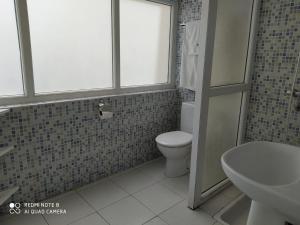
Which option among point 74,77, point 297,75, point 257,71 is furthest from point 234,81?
point 74,77

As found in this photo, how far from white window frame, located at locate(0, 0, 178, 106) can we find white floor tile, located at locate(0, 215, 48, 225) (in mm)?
965

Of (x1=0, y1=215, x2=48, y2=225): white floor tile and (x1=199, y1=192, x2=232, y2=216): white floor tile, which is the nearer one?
(x1=0, y1=215, x2=48, y2=225): white floor tile

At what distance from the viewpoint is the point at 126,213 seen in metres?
1.94

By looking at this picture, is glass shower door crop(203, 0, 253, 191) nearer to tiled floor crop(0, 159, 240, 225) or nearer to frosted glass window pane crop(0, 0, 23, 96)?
tiled floor crop(0, 159, 240, 225)

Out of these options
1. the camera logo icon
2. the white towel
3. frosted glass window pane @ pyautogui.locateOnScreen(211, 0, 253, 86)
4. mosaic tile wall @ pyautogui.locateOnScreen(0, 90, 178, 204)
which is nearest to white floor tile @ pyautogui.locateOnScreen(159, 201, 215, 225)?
mosaic tile wall @ pyautogui.locateOnScreen(0, 90, 178, 204)

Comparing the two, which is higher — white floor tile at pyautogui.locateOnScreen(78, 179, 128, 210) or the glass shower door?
the glass shower door

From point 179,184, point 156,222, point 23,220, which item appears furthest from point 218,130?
point 23,220

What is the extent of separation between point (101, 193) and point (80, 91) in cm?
106

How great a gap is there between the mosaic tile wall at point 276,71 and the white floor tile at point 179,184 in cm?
90

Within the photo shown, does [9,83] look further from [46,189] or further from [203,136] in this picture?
[203,136]

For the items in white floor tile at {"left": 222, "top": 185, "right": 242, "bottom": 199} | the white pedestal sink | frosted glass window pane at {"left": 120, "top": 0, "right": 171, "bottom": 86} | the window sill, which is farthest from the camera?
frosted glass window pane at {"left": 120, "top": 0, "right": 171, "bottom": 86}

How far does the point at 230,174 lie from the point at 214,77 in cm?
89

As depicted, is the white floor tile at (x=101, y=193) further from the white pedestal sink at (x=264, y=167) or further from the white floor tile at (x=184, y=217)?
the white pedestal sink at (x=264, y=167)

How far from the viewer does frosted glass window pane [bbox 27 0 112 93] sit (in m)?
1.94
